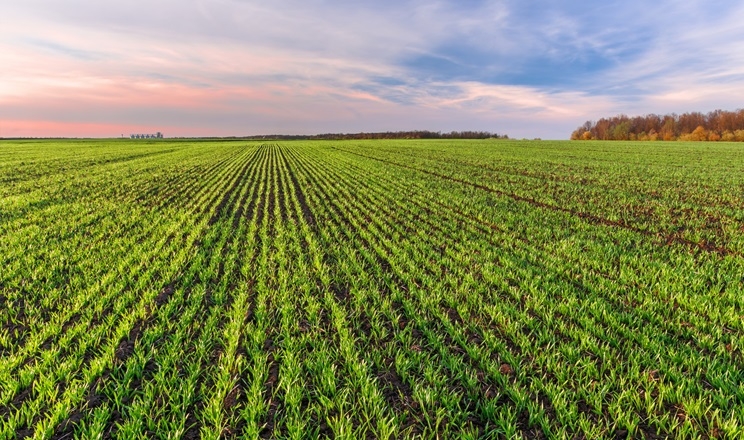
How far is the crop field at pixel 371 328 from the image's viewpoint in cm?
391

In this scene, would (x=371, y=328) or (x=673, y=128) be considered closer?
(x=371, y=328)

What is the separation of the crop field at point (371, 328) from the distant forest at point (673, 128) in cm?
12097

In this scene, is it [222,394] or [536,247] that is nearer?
[222,394]

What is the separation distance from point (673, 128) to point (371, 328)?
512 feet

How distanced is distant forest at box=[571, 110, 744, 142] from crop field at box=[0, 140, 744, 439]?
12097 cm

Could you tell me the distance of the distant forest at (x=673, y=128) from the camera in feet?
332

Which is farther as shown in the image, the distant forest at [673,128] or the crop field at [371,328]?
the distant forest at [673,128]

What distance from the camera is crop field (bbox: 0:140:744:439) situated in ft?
12.8

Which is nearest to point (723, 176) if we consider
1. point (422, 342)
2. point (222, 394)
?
point (422, 342)

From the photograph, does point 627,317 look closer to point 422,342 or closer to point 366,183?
point 422,342

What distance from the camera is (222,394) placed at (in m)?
4.18

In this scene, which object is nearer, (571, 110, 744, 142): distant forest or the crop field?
the crop field

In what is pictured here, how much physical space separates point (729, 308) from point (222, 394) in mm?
8050

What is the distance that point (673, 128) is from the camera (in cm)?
12050
